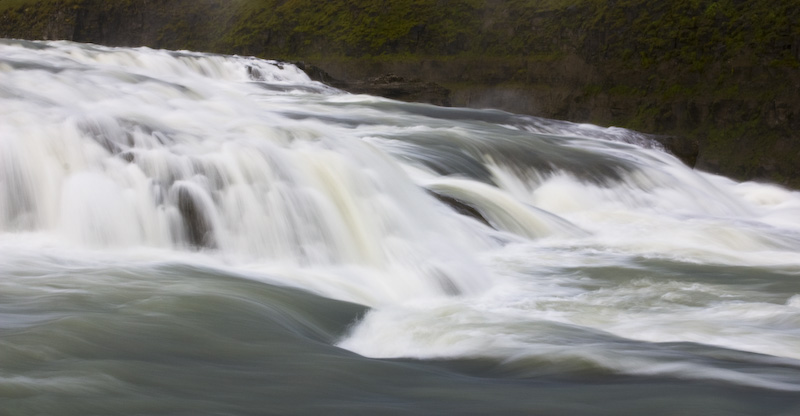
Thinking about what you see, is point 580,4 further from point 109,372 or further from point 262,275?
point 109,372

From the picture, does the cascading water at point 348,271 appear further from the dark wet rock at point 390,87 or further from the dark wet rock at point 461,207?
the dark wet rock at point 390,87

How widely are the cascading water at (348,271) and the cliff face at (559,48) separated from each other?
18.2 metres

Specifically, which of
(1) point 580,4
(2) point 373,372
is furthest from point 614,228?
(1) point 580,4

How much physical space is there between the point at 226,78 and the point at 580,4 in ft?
68.1

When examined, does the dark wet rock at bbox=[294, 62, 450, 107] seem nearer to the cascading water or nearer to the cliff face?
the cliff face

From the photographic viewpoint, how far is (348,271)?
6.00 metres

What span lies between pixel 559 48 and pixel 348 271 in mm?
30794

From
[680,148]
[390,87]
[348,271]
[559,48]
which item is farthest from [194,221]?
[559,48]

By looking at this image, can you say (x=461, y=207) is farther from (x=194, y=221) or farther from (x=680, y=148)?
(x=680, y=148)

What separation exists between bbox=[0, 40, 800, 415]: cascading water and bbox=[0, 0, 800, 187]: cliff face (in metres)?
18.2

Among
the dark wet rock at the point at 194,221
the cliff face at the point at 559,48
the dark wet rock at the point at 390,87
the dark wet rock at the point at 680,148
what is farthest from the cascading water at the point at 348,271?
the cliff face at the point at 559,48

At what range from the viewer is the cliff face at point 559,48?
96.9 ft

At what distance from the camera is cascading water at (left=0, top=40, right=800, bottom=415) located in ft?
10.7

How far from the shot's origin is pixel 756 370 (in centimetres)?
369
